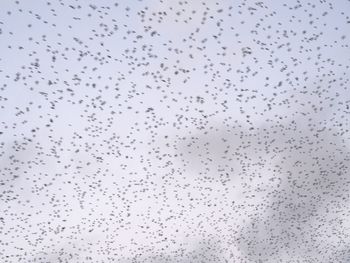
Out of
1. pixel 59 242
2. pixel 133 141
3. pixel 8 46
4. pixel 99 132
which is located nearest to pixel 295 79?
pixel 133 141

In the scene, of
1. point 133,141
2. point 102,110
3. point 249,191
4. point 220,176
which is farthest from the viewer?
point 249,191

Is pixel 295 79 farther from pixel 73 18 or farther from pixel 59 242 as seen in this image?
pixel 59 242

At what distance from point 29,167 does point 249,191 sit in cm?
1019

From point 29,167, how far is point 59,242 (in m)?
4.58

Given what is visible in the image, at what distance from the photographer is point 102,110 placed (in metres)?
13.8

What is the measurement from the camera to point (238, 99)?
14148 millimetres

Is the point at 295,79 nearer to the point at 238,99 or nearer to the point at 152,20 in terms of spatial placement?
the point at 238,99

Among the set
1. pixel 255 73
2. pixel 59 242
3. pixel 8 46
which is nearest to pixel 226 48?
pixel 255 73

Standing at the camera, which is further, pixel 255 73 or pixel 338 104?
pixel 338 104

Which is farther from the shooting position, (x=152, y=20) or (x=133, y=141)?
(x=133, y=141)

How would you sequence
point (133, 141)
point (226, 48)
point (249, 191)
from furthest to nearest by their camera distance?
1. point (249, 191)
2. point (133, 141)
3. point (226, 48)

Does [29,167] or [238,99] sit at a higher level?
[238,99]

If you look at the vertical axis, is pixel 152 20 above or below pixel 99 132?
above

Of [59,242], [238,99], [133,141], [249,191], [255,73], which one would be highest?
[255,73]
